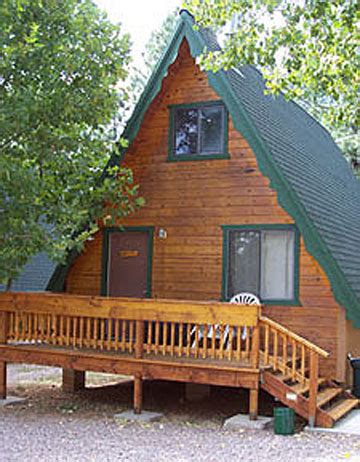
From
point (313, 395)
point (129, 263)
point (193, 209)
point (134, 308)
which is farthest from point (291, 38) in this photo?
point (129, 263)

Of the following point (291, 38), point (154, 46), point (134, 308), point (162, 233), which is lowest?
point (134, 308)

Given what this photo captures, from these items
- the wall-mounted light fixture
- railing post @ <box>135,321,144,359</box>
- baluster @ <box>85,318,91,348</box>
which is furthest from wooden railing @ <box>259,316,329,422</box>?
the wall-mounted light fixture

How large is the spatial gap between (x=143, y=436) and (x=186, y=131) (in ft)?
21.1

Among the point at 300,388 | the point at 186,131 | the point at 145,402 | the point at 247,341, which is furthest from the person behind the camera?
the point at 186,131

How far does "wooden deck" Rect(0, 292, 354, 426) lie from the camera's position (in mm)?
9680

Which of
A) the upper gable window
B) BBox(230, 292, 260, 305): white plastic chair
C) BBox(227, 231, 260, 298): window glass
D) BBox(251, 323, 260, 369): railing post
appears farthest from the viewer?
the upper gable window

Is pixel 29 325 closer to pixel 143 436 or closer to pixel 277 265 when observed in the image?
pixel 143 436

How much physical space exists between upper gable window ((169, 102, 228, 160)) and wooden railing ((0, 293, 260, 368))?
3.76m

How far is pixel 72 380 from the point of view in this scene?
12742 mm

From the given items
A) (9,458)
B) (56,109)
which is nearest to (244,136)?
(56,109)

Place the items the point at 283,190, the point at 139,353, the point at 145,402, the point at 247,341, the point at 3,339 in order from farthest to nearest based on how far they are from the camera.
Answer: the point at 145,402 < the point at 283,190 < the point at 3,339 < the point at 139,353 < the point at 247,341

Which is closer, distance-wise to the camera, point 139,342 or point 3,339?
point 139,342

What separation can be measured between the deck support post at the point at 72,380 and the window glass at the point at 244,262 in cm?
322

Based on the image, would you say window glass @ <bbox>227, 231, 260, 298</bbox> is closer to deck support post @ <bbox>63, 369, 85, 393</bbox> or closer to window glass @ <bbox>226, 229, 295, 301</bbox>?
window glass @ <bbox>226, 229, 295, 301</bbox>
